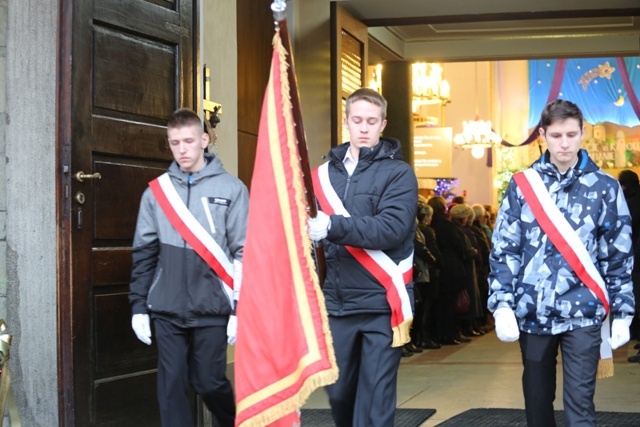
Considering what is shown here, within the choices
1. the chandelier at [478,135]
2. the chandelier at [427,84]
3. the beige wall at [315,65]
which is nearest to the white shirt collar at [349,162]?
the beige wall at [315,65]

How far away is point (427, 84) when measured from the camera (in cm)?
2017

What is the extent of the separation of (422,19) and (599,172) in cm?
882

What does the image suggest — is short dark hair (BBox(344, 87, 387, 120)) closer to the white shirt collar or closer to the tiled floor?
the white shirt collar

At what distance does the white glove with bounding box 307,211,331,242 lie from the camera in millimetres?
4117

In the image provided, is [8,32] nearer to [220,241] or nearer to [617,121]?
[220,241]

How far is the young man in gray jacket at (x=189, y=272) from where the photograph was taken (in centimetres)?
500

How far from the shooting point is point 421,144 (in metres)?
24.7

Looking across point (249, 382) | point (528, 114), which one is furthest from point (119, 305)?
point (528, 114)

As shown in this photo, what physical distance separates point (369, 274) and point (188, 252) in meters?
0.91

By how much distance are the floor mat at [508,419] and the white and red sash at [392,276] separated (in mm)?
2381

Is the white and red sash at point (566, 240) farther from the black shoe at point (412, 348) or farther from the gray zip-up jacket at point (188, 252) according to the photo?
the black shoe at point (412, 348)

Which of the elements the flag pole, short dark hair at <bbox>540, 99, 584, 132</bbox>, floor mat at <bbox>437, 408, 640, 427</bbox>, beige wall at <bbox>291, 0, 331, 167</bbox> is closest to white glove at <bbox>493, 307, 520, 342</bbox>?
short dark hair at <bbox>540, 99, 584, 132</bbox>

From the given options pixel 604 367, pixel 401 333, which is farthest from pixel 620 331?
pixel 401 333

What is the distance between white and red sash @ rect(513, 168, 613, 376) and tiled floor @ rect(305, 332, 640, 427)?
102 inches
